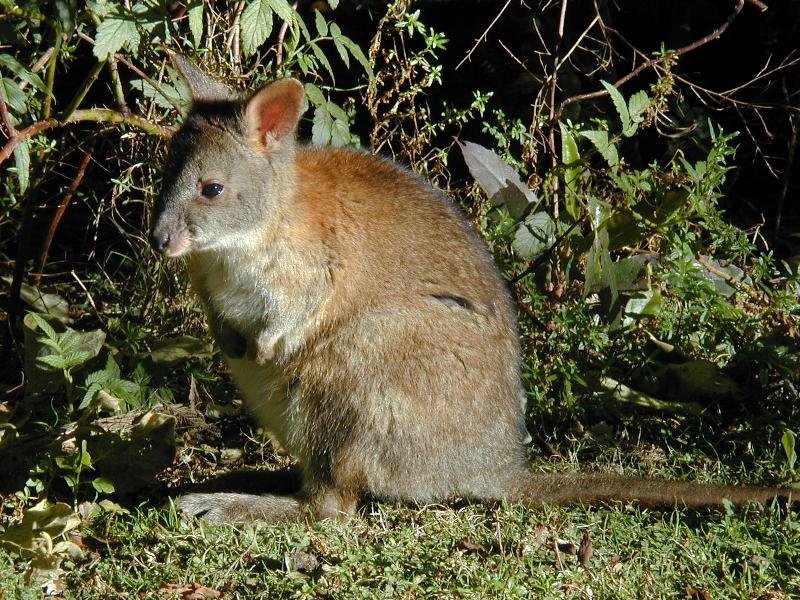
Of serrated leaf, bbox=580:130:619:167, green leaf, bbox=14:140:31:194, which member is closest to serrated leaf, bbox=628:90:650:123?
serrated leaf, bbox=580:130:619:167

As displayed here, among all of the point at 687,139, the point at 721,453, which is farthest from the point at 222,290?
the point at 687,139

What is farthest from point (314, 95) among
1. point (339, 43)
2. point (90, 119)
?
point (90, 119)

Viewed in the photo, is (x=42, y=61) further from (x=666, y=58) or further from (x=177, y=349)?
(x=666, y=58)

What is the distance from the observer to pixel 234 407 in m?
5.46

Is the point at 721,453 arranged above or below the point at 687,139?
below

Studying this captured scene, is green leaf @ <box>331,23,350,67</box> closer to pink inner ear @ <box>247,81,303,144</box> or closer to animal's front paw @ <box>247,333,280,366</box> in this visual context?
pink inner ear @ <box>247,81,303,144</box>

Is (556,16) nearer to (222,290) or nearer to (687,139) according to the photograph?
(687,139)

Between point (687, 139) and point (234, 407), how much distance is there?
11.1ft

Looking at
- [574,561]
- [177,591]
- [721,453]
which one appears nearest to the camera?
[177,591]

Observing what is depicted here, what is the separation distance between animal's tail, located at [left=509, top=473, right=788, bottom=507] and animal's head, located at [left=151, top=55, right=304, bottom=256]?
161cm

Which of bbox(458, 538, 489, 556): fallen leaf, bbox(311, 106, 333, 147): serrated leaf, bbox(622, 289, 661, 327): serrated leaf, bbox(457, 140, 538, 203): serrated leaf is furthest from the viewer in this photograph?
bbox(457, 140, 538, 203): serrated leaf

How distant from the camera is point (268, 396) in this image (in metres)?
4.57

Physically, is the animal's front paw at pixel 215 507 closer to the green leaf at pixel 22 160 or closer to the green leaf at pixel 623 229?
the green leaf at pixel 22 160

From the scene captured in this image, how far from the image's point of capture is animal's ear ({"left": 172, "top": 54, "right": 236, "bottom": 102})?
4.46 metres
